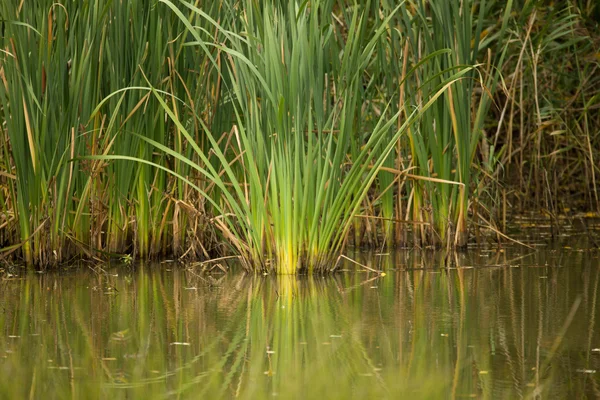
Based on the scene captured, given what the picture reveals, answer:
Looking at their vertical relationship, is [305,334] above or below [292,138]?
below

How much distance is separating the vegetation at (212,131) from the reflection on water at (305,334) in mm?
280

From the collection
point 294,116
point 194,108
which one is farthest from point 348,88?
point 194,108

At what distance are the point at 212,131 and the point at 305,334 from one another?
7.14 feet

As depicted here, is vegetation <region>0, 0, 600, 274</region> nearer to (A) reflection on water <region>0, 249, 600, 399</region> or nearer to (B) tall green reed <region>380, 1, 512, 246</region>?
(B) tall green reed <region>380, 1, 512, 246</region>

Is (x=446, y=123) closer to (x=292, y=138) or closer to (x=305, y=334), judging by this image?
(x=292, y=138)

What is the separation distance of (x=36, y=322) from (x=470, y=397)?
1685 millimetres

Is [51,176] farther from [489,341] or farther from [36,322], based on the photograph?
[489,341]

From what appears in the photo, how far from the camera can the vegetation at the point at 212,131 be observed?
471cm

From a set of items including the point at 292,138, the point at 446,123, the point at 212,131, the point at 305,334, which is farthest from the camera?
the point at 446,123

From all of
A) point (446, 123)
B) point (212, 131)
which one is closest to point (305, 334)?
point (212, 131)

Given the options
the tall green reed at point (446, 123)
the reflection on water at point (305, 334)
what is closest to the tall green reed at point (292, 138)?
the reflection on water at point (305, 334)

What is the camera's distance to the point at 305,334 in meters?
3.58

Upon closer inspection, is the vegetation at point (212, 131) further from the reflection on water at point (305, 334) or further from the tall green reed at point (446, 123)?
the reflection on water at point (305, 334)

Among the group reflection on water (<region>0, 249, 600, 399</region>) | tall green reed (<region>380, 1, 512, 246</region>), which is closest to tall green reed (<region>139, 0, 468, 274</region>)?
reflection on water (<region>0, 249, 600, 399</region>)
